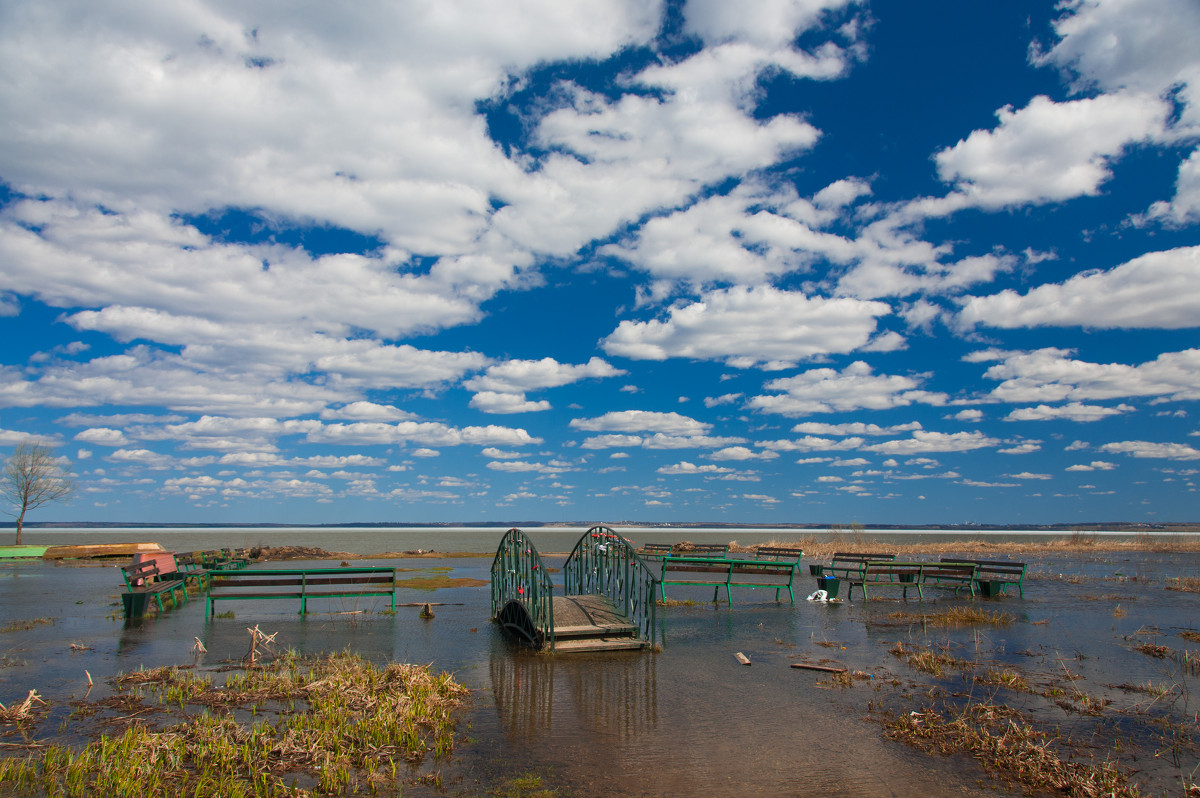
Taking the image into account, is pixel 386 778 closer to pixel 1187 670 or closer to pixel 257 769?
pixel 257 769

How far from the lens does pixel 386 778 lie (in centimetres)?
534

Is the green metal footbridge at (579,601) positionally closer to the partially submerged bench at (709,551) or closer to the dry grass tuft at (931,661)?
the dry grass tuft at (931,661)

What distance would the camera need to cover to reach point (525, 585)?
12.1m

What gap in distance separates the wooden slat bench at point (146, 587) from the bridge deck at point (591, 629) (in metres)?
8.92

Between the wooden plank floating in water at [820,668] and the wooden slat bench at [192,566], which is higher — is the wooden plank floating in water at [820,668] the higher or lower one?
the lower one

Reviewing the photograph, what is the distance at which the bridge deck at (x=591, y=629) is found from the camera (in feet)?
33.9

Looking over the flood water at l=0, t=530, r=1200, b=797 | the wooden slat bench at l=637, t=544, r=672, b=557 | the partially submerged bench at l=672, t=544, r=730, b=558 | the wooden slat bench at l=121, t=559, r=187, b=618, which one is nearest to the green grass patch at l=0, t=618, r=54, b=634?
the flood water at l=0, t=530, r=1200, b=797

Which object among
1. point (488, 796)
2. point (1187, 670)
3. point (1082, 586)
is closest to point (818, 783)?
point (488, 796)

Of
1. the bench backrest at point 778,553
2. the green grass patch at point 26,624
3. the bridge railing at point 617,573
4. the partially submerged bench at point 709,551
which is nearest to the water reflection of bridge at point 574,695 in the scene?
the bridge railing at point 617,573

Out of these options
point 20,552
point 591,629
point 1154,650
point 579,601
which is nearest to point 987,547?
point 1154,650

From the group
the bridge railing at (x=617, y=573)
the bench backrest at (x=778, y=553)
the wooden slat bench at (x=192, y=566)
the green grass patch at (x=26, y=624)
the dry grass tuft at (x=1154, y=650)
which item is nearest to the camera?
the dry grass tuft at (x=1154, y=650)

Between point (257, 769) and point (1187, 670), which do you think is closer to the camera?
point (257, 769)

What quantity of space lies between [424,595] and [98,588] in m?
10.1

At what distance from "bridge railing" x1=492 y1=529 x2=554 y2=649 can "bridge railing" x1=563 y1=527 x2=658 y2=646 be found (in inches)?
47.1
